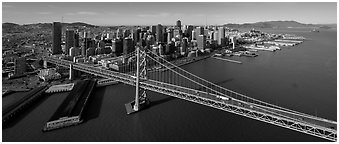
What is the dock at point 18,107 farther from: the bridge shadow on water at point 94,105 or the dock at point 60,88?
the bridge shadow on water at point 94,105

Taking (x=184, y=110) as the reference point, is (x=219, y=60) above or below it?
above

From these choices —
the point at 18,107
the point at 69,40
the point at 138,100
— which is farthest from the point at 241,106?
the point at 69,40

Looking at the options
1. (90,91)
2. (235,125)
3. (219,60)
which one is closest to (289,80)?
(235,125)

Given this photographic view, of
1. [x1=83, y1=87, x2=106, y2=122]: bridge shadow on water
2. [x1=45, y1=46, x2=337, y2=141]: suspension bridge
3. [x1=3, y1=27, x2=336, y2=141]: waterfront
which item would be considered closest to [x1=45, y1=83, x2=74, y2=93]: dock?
[x1=3, y1=27, x2=336, y2=141]: waterfront

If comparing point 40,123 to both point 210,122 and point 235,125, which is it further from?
point 235,125

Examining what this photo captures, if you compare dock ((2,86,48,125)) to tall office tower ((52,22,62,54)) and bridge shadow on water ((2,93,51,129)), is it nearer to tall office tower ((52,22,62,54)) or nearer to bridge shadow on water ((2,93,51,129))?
bridge shadow on water ((2,93,51,129))

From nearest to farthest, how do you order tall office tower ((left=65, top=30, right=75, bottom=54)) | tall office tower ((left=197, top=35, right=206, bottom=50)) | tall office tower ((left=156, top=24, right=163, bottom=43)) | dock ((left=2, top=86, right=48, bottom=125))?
dock ((left=2, top=86, right=48, bottom=125))
tall office tower ((left=65, top=30, right=75, bottom=54))
tall office tower ((left=197, top=35, right=206, bottom=50))
tall office tower ((left=156, top=24, right=163, bottom=43))

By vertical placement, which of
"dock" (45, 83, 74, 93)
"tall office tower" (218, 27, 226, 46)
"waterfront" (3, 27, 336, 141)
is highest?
"tall office tower" (218, 27, 226, 46)

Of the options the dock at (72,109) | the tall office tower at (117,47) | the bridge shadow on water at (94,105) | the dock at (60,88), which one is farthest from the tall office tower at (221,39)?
the dock at (60,88)
